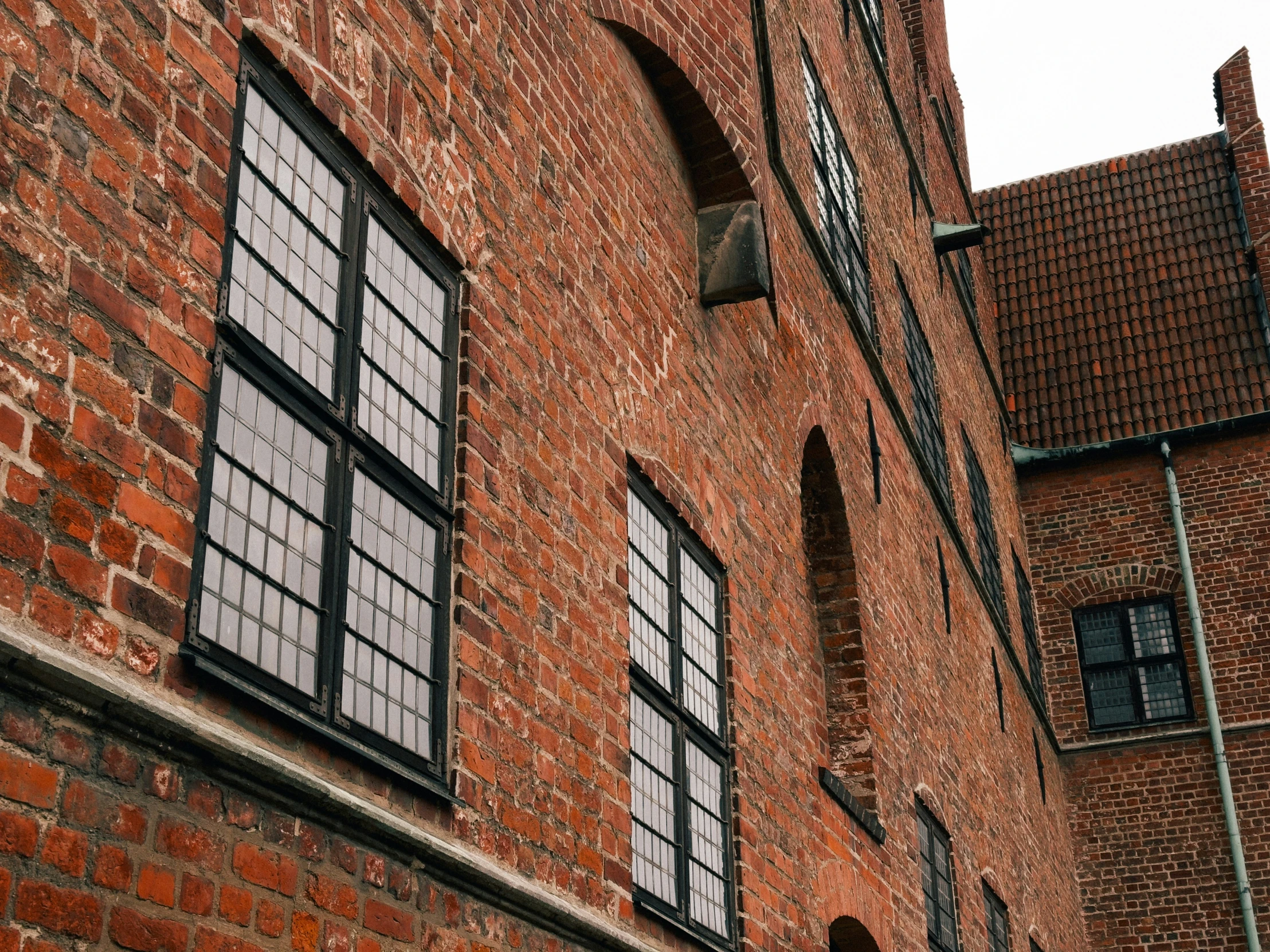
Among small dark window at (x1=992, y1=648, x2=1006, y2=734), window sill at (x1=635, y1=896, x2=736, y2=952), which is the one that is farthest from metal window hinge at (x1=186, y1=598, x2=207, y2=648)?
small dark window at (x1=992, y1=648, x2=1006, y2=734)

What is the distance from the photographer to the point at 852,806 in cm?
912

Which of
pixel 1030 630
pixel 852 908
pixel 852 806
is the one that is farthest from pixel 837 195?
pixel 1030 630

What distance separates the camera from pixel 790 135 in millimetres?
10648

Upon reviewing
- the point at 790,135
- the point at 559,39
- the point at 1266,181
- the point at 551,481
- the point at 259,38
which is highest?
the point at 1266,181

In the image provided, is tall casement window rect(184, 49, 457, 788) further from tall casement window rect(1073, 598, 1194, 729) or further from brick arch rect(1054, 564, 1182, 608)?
brick arch rect(1054, 564, 1182, 608)

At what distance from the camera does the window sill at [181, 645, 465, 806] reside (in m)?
3.50

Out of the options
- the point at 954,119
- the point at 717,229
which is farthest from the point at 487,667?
the point at 954,119

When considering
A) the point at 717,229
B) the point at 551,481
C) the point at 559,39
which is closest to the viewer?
the point at 551,481

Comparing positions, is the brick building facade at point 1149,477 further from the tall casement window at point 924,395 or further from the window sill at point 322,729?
the window sill at point 322,729

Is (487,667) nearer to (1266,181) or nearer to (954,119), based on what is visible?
(954,119)

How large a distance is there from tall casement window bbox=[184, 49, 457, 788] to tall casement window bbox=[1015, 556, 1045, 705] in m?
16.7

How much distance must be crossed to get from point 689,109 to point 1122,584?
16.4 meters

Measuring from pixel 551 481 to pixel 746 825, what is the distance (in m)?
2.46

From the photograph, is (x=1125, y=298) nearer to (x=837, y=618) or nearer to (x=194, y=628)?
(x=837, y=618)
